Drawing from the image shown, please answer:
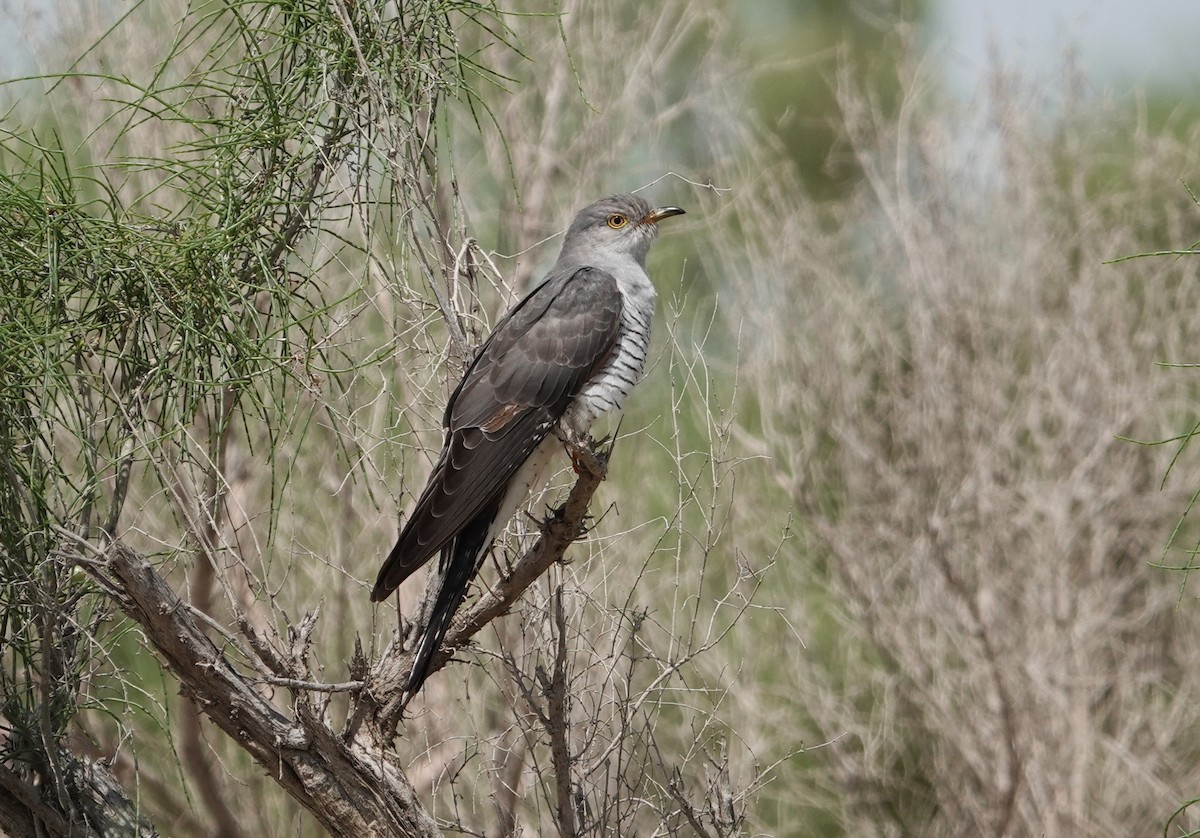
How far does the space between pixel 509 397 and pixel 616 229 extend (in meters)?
1.23

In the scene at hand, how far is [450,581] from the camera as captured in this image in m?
3.62

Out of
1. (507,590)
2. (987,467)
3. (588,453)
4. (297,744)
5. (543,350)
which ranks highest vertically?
(543,350)

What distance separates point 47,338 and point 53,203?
1.28 feet

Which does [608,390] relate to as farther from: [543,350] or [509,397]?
[509,397]

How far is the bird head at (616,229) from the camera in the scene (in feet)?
16.6

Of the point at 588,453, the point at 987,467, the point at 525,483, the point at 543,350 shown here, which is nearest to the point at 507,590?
the point at 588,453

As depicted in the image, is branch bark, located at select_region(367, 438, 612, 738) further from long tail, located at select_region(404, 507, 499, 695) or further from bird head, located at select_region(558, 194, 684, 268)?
bird head, located at select_region(558, 194, 684, 268)

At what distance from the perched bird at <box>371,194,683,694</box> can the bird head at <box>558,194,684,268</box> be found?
17 cm

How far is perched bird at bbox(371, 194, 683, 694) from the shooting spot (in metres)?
3.63

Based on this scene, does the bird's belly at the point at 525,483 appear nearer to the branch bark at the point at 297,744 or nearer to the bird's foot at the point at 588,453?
the bird's foot at the point at 588,453

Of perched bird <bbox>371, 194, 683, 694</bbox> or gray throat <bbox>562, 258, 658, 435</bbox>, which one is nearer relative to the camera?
perched bird <bbox>371, 194, 683, 694</bbox>

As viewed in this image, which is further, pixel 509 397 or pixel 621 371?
pixel 621 371

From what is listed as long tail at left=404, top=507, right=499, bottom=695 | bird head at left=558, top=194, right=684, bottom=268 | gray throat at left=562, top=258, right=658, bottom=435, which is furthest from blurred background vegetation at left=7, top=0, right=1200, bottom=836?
long tail at left=404, top=507, right=499, bottom=695

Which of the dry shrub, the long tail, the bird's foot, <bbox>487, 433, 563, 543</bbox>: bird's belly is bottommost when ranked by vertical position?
the dry shrub
